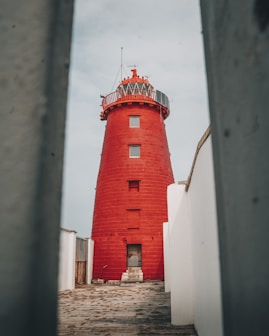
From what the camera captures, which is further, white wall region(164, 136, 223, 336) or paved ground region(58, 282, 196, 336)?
paved ground region(58, 282, 196, 336)

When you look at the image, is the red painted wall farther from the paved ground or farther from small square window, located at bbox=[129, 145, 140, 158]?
the paved ground

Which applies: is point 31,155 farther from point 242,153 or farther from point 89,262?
point 89,262

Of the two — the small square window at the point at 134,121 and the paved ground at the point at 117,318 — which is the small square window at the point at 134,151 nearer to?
the small square window at the point at 134,121

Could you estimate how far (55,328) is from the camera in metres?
0.64

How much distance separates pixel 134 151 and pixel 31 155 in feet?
59.1

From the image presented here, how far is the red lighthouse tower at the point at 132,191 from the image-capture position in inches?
671

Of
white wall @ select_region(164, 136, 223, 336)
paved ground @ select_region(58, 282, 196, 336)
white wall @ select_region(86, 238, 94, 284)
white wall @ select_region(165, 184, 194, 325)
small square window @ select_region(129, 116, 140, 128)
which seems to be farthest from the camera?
small square window @ select_region(129, 116, 140, 128)

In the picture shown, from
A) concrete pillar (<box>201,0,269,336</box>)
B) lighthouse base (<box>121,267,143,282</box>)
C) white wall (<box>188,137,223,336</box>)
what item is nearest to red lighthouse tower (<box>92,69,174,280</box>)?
lighthouse base (<box>121,267,143,282</box>)

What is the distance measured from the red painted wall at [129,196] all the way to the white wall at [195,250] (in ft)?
35.6

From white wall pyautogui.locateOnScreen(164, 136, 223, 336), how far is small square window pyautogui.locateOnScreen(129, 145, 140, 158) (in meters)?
11.8

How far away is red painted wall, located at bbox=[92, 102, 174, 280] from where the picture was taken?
55.9 feet

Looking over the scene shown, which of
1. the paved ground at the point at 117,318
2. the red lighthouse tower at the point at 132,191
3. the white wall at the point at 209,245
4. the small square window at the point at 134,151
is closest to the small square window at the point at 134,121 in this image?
the red lighthouse tower at the point at 132,191

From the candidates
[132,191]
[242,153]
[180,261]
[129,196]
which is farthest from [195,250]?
[132,191]

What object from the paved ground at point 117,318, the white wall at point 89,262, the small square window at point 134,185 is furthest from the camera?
the small square window at point 134,185
